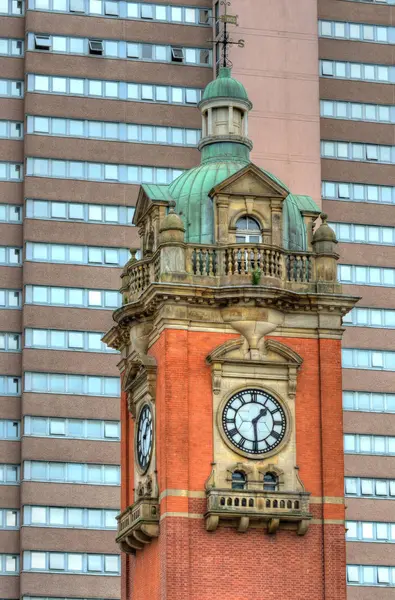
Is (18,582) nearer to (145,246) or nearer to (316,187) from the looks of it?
(316,187)

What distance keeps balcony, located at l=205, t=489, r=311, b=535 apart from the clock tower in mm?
45

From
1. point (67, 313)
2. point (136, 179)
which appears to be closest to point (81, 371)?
point (67, 313)

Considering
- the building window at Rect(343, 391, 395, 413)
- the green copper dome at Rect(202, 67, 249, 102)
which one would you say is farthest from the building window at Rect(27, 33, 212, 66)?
the green copper dome at Rect(202, 67, 249, 102)

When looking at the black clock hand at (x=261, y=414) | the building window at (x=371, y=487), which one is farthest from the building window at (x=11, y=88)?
the black clock hand at (x=261, y=414)

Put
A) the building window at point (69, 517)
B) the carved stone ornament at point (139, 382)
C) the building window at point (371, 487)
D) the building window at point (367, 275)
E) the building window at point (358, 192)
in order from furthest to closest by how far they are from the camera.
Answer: the building window at point (358, 192) → the building window at point (367, 275) → the building window at point (371, 487) → the building window at point (69, 517) → the carved stone ornament at point (139, 382)

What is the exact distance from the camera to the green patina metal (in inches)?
2822

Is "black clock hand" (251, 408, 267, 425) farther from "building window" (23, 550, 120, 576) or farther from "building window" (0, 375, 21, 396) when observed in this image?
"building window" (0, 375, 21, 396)

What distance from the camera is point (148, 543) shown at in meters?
69.9

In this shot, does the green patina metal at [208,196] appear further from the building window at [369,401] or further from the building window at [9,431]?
the building window at [369,401]

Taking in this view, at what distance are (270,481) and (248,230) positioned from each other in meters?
8.68

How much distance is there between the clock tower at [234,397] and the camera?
6788 cm

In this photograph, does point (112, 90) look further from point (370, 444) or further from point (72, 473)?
point (370, 444)

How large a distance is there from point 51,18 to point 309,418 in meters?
71.8

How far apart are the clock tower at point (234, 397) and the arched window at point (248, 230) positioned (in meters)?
0.05
